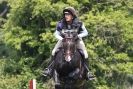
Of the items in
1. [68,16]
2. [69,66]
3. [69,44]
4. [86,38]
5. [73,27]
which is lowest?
[86,38]

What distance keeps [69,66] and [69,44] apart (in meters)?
0.52

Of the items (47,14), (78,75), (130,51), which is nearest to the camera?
(78,75)

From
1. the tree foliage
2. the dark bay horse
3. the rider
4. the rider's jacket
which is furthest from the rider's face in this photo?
the tree foliage

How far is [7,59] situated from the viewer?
28.9 metres

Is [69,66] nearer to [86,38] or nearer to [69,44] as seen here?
[69,44]

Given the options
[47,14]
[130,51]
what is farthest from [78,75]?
[130,51]

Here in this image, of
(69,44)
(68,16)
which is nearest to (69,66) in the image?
(69,44)

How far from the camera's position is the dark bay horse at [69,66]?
12.9 metres

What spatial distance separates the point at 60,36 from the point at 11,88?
42.0 feet

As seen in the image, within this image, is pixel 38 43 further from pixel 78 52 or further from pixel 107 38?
pixel 78 52

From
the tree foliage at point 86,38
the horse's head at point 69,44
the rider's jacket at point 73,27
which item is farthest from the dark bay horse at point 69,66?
the tree foliage at point 86,38

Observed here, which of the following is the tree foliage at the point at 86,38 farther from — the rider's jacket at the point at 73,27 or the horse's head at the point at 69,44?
the horse's head at the point at 69,44

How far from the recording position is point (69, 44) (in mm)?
12891

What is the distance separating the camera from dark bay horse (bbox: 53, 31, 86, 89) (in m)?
12.9
